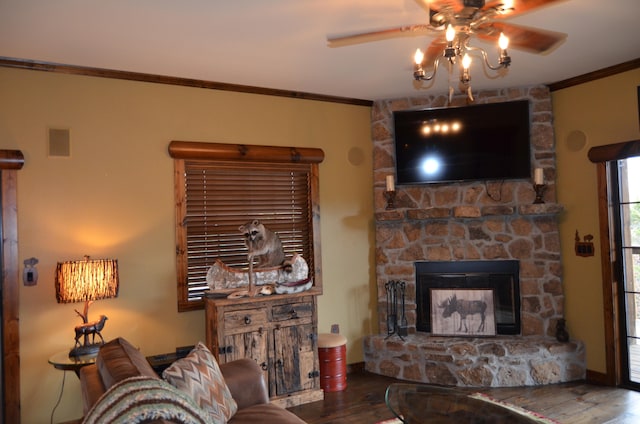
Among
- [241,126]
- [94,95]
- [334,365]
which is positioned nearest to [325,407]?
[334,365]

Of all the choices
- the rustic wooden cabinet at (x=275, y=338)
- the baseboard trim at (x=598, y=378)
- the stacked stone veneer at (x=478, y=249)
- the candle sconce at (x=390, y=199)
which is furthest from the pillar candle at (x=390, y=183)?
the baseboard trim at (x=598, y=378)

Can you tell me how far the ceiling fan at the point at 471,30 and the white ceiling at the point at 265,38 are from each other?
36 centimetres

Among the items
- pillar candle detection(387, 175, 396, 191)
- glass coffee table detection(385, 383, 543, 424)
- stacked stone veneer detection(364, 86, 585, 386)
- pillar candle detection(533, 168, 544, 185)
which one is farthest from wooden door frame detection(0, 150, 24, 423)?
pillar candle detection(533, 168, 544, 185)

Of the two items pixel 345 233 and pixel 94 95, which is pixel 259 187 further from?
pixel 94 95

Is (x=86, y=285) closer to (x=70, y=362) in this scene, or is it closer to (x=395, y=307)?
(x=70, y=362)

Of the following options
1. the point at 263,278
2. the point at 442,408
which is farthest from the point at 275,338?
the point at 442,408

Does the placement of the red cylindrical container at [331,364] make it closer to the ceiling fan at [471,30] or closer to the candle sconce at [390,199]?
the candle sconce at [390,199]

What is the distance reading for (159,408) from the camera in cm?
167

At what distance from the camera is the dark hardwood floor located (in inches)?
147

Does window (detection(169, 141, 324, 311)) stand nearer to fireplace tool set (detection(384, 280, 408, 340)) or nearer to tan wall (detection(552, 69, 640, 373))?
fireplace tool set (detection(384, 280, 408, 340))

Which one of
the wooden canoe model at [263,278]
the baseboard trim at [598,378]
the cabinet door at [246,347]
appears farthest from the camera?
the baseboard trim at [598,378]

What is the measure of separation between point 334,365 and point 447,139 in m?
2.41

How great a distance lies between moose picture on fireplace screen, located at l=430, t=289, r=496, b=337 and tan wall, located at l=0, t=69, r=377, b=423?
1124mm

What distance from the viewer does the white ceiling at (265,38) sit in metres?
2.90
